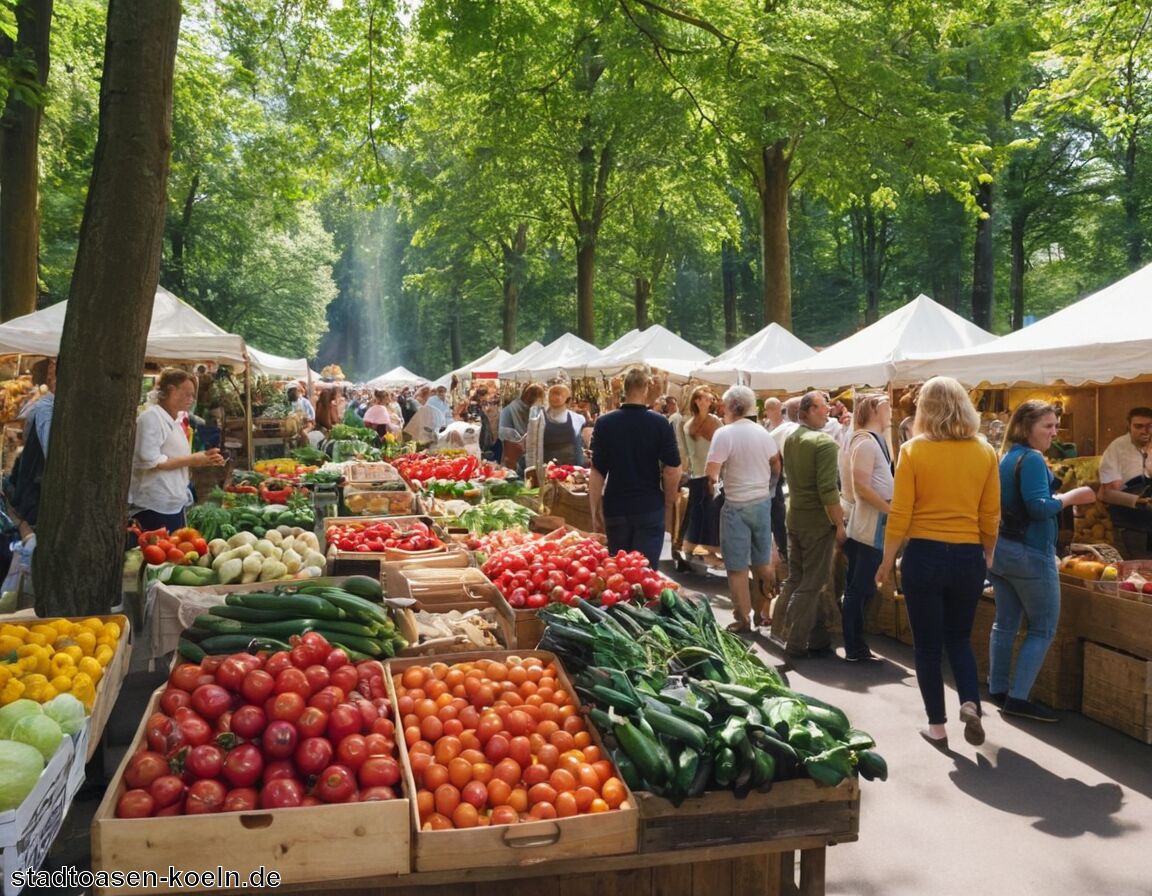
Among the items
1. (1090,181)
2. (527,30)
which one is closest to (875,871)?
(527,30)

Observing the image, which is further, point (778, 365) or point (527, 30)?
point (778, 365)

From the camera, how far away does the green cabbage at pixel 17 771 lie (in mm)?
2547

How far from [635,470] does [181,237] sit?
2907 centimetres

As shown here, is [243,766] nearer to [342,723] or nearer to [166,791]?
[166,791]

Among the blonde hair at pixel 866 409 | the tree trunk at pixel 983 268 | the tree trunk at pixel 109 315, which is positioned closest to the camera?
the tree trunk at pixel 109 315

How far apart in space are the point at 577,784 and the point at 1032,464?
11.8ft

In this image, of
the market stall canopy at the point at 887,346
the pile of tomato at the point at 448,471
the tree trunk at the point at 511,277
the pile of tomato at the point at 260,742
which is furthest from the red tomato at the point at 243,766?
the tree trunk at the point at 511,277

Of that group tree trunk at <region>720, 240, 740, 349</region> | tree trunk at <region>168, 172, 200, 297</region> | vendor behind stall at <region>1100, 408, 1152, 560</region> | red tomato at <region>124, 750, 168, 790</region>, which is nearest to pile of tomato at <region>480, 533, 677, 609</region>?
red tomato at <region>124, 750, 168, 790</region>

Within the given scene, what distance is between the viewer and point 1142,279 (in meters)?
7.51

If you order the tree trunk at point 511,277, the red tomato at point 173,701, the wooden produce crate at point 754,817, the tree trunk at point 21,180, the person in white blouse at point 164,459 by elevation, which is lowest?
the wooden produce crate at point 754,817

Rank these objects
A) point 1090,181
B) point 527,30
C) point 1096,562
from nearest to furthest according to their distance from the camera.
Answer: point 1096,562
point 527,30
point 1090,181

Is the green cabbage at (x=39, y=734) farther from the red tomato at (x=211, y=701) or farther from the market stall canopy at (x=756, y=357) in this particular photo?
the market stall canopy at (x=756, y=357)

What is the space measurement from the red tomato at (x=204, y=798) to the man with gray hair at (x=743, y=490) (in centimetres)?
484

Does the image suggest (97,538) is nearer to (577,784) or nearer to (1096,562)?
(577,784)
